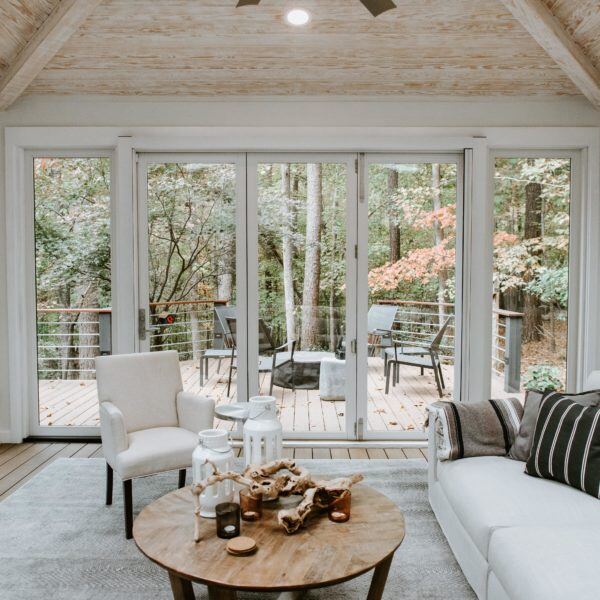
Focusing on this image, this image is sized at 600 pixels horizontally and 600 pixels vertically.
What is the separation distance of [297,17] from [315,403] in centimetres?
273

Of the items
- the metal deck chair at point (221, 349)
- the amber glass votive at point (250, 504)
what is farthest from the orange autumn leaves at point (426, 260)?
the amber glass votive at point (250, 504)

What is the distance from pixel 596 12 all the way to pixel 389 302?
2.25m

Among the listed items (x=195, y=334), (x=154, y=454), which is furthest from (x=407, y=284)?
(x=154, y=454)

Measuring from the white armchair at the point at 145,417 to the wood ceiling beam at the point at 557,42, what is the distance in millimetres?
2948

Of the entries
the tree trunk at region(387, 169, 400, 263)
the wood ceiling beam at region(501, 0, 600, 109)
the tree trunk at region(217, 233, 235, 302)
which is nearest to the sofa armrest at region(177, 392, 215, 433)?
the tree trunk at region(217, 233, 235, 302)

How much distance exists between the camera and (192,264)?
4.22 metres

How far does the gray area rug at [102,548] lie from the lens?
2.25m

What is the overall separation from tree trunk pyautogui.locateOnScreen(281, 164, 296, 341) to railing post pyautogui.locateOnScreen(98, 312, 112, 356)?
1437 millimetres

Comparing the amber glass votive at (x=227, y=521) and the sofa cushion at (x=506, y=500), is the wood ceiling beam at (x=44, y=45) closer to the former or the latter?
the amber glass votive at (x=227, y=521)

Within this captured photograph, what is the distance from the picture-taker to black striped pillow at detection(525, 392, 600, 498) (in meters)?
2.20

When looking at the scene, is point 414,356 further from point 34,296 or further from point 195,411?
point 34,296

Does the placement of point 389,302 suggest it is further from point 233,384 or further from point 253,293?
point 233,384

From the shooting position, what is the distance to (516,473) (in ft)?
7.94

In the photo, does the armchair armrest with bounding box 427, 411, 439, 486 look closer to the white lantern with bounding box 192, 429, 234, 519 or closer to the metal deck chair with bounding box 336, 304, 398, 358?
the white lantern with bounding box 192, 429, 234, 519
